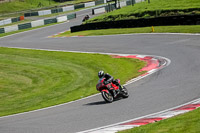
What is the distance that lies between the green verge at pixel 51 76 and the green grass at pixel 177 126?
788cm

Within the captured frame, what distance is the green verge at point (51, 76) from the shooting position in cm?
1758

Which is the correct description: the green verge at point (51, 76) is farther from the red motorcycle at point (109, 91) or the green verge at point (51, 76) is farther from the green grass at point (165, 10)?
the green grass at point (165, 10)

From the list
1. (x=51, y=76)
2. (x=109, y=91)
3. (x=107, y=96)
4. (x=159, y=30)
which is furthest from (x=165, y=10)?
(x=107, y=96)

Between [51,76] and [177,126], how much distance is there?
15278mm

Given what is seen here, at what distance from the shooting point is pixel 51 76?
23.1 m

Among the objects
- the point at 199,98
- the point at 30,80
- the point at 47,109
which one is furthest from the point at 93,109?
the point at 30,80

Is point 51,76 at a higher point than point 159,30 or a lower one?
lower

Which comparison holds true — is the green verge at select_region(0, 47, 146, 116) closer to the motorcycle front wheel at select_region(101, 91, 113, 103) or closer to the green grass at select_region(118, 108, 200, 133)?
the motorcycle front wheel at select_region(101, 91, 113, 103)

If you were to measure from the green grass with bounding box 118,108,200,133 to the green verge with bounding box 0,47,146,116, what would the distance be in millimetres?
7878

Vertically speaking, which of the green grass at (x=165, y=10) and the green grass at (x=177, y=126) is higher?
the green grass at (x=165, y=10)

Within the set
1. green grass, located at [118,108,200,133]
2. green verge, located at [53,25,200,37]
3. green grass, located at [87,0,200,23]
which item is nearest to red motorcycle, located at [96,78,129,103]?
green grass, located at [118,108,200,133]

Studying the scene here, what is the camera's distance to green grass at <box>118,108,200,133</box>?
27.1ft

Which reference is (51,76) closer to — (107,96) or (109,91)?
(109,91)

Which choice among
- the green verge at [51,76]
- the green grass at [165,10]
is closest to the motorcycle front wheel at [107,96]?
the green verge at [51,76]
